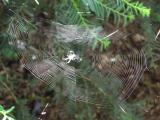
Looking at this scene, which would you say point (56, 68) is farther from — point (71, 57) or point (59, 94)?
point (59, 94)

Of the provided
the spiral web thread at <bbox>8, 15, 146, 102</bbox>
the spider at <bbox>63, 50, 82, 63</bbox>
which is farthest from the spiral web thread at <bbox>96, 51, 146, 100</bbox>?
the spider at <bbox>63, 50, 82, 63</bbox>

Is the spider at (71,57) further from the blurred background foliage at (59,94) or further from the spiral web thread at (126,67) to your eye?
the spiral web thread at (126,67)

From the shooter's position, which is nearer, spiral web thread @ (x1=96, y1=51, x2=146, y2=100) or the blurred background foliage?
the blurred background foliage

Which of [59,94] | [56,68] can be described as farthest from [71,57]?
[59,94]

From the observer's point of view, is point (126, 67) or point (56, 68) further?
point (126, 67)

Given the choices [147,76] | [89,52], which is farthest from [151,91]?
[89,52]

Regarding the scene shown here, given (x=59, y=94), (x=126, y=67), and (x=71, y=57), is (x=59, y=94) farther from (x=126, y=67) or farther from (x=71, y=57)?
(x=126, y=67)

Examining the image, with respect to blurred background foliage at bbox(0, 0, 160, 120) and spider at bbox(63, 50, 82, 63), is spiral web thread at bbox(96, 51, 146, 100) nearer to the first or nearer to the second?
blurred background foliage at bbox(0, 0, 160, 120)

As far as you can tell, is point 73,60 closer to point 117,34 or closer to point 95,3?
point 117,34

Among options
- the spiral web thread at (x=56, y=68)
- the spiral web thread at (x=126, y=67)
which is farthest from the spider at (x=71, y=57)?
the spiral web thread at (x=126, y=67)

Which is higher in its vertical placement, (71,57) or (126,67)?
(71,57)
